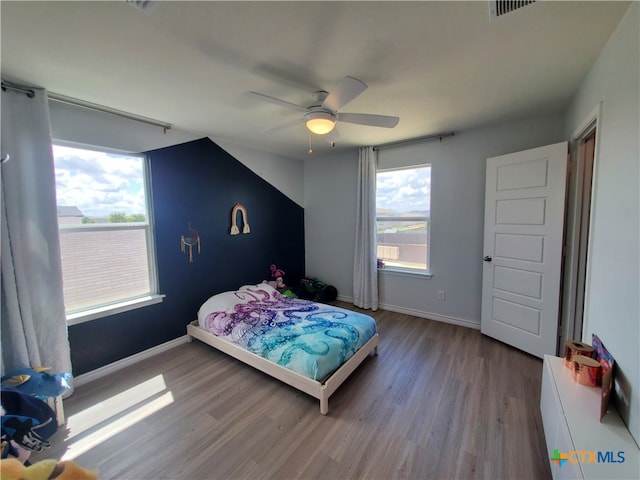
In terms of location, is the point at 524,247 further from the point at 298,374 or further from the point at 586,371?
the point at 298,374

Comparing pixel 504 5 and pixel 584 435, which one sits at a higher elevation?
pixel 504 5

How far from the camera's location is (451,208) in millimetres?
3293

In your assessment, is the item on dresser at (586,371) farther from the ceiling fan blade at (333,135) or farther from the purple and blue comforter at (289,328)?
the ceiling fan blade at (333,135)

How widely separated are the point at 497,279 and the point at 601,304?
1.33 metres

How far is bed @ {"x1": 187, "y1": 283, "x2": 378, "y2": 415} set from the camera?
2.02 metres

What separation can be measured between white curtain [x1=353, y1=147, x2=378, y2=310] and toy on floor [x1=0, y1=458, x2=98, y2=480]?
334 centimetres

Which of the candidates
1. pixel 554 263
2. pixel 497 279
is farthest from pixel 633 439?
pixel 497 279

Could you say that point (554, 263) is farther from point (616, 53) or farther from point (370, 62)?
point (370, 62)

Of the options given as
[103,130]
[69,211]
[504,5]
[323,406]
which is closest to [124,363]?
[69,211]

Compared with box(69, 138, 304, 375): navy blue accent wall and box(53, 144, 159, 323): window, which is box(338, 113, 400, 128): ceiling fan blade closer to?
box(69, 138, 304, 375): navy blue accent wall

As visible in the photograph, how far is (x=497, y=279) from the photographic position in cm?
284

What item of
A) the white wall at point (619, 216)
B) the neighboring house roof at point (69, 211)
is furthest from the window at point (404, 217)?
the neighboring house roof at point (69, 211)

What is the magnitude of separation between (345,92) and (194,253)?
8.27 ft

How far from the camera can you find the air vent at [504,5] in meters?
1.17
